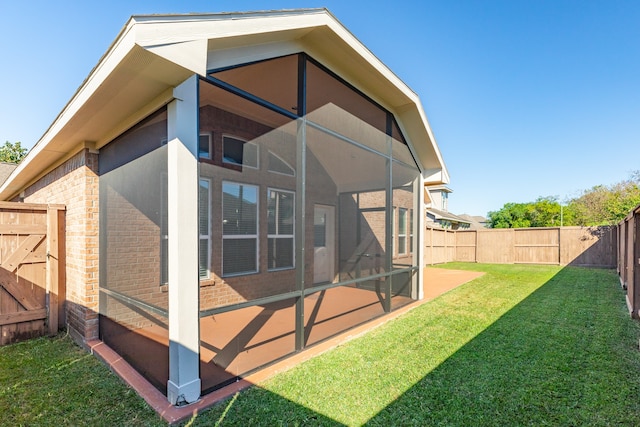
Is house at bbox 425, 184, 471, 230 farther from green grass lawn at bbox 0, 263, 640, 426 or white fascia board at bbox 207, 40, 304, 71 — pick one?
white fascia board at bbox 207, 40, 304, 71

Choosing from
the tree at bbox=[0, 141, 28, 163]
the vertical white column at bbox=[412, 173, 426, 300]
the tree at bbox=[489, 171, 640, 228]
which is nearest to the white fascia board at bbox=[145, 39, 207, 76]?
the vertical white column at bbox=[412, 173, 426, 300]

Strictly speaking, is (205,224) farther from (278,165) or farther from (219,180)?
(278,165)

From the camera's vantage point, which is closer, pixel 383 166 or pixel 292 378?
pixel 292 378

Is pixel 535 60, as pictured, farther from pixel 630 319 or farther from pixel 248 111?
pixel 248 111

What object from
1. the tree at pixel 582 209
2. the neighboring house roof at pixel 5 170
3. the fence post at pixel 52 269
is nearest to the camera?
the fence post at pixel 52 269

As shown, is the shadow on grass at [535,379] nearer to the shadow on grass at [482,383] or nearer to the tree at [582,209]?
the shadow on grass at [482,383]

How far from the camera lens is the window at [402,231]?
688 cm

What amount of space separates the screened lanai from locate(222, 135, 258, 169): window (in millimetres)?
20

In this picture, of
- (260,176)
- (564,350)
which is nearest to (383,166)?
(260,176)

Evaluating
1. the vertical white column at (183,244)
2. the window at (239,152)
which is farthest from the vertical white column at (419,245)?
the vertical white column at (183,244)

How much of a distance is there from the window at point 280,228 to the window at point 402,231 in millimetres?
2576

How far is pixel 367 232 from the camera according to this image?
23.5 ft

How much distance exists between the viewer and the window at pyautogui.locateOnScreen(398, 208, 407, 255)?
22.6 feet

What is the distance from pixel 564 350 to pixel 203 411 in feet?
13.0
